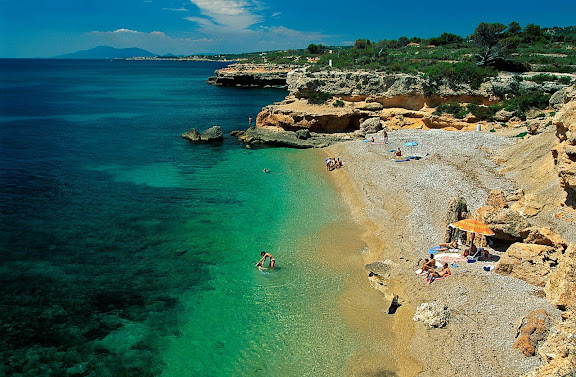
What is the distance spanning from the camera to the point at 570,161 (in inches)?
626

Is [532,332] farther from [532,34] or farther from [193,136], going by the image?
[532,34]

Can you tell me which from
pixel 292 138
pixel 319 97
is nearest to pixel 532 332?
pixel 292 138

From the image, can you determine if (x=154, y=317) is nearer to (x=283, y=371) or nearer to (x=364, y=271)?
(x=283, y=371)

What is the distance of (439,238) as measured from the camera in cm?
1738

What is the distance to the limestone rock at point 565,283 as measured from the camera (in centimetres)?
1097

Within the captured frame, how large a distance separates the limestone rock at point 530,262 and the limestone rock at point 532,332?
271 cm

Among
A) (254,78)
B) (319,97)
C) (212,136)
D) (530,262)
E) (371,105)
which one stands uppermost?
(254,78)

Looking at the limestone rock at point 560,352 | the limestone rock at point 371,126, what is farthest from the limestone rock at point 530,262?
the limestone rock at point 371,126

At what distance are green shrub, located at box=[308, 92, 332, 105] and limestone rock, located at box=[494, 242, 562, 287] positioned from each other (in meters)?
30.7

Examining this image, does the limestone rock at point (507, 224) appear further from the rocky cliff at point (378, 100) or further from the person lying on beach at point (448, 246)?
the rocky cliff at point (378, 100)

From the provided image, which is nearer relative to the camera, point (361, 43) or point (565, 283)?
point (565, 283)

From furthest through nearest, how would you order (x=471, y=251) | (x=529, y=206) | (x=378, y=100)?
(x=378, y=100)
(x=529, y=206)
(x=471, y=251)

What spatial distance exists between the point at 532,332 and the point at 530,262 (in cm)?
369

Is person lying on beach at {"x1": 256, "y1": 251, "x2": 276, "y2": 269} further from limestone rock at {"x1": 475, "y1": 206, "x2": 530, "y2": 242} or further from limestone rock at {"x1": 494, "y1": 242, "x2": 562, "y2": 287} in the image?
limestone rock at {"x1": 475, "y1": 206, "x2": 530, "y2": 242}
